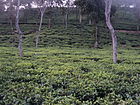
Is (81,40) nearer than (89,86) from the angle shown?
No

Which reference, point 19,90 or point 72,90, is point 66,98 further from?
point 19,90

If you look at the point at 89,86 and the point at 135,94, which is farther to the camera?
the point at 89,86

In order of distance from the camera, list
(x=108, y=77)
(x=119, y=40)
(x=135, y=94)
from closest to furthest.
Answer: (x=135, y=94) < (x=108, y=77) < (x=119, y=40)

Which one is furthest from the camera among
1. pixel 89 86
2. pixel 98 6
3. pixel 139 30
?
pixel 139 30

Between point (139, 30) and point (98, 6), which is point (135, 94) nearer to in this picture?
point (98, 6)

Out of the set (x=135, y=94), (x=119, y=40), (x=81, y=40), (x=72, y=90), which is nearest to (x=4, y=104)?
(x=72, y=90)

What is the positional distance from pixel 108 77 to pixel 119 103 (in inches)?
152

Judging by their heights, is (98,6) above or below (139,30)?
above

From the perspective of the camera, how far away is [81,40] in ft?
169

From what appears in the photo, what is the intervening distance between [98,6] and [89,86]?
114ft

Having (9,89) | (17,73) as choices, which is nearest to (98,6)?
(17,73)

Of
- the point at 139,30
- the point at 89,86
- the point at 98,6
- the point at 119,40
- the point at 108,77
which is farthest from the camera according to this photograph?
the point at 139,30

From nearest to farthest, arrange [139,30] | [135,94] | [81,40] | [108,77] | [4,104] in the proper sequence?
1. [4,104]
2. [135,94]
3. [108,77]
4. [81,40]
5. [139,30]

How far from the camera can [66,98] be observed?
814 cm
